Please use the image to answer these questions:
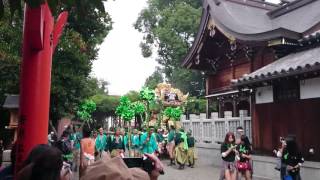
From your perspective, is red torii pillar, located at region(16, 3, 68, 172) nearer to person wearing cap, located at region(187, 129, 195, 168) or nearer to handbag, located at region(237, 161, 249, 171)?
handbag, located at region(237, 161, 249, 171)

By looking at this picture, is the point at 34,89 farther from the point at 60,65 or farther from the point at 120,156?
the point at 60,65

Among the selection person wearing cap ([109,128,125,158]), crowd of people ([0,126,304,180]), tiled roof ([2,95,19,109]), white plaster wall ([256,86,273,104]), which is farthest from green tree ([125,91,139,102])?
tiled roof ([2,95,19,109])


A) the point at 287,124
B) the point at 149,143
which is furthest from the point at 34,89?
the point at 149,143

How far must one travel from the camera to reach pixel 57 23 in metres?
4.97

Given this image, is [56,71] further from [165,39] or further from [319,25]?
[165,39]

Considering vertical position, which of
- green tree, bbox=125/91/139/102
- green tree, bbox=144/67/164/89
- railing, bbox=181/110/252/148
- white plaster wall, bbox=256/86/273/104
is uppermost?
green tree, bbox=144/67/164/89

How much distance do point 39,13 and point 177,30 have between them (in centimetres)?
3545

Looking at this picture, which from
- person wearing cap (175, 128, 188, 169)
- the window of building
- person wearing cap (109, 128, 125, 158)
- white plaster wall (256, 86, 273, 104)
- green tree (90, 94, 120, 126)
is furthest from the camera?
green tree (90, 94, 120, 126)

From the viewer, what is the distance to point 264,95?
13.1 metres

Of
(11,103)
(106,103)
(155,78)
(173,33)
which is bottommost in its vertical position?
(11,103)

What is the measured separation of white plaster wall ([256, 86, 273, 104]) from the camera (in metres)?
12.8

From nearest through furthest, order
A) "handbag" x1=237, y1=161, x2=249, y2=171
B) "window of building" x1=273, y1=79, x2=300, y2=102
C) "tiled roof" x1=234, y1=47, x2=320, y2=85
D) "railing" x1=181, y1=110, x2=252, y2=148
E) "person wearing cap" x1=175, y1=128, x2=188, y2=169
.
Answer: "tiled roof" x1=234, y1=47, x2=320, y2=85, "handbag" x1=237, y1=161, x2=249, y2=171, "window of building" x1=273, y1=79, x2=300, y2=102, "railing" x1=181, y1=110, x2=252, y2=148, "person wearing cap" x1=175, y1=128, x2=188, y2=169

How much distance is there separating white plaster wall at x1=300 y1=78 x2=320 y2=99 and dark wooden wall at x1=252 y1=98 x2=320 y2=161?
0.46 feet

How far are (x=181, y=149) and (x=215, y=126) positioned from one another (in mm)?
1701
